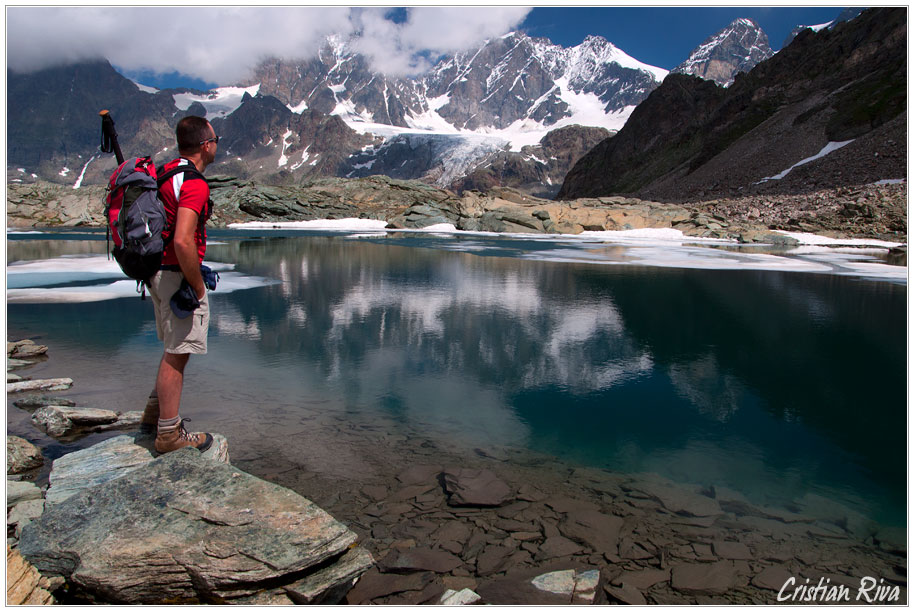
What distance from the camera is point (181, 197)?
3834mm

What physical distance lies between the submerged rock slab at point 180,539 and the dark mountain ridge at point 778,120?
57352 mm

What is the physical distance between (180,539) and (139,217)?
208 centimetres

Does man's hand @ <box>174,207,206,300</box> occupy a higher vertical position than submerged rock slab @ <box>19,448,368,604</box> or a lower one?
higher

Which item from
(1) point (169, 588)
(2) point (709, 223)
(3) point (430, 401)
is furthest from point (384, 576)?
(2) point (709, 223)

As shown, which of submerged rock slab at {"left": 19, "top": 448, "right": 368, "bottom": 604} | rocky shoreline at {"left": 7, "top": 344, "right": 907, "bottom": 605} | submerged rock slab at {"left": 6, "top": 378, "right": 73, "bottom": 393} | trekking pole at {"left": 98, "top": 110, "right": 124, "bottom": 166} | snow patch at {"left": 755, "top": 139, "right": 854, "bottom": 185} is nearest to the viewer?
submerged rock slab at {"left": 19, "top": 448, "right": 368, "bottom": 604}

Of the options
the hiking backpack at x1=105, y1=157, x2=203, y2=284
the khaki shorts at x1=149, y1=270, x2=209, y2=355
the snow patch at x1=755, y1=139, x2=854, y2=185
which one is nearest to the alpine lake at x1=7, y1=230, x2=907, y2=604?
the khaki shorts at x1=149, y1=270, x2=209, y2=355

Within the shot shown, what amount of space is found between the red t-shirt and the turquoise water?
1886mm

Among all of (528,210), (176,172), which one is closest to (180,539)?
(176,172)

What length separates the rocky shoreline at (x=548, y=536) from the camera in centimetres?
323

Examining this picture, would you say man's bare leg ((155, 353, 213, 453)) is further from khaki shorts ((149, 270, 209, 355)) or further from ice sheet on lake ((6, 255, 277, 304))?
ice sheet on lake ((6, 255, 277, 304))

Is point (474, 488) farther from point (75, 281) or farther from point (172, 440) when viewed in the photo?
point (75, 281)

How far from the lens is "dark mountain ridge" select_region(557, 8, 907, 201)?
5941cm

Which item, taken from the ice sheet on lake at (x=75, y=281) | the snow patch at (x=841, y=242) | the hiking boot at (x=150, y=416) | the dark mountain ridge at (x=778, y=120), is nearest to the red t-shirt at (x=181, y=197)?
the hiking boot at (x=150, y=416)

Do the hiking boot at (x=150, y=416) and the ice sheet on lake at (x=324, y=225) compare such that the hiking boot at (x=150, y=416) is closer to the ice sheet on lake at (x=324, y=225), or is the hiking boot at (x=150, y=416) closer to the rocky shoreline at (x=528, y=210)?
the rocky shoreline at (x=528, y=210)
